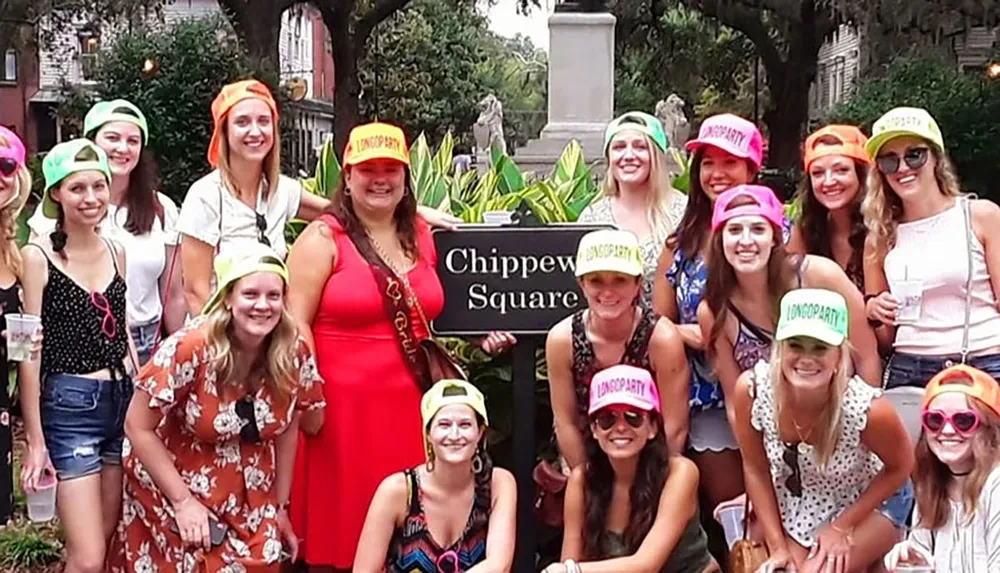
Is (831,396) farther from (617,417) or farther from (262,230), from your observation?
(262,230)

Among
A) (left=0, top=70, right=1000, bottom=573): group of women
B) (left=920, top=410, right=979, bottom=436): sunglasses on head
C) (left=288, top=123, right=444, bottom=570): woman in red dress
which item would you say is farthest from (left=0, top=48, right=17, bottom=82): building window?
(left=920, top=410, right=979, bottom=436): sunglasses on head

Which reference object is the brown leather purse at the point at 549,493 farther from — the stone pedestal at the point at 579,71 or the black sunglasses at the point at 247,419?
the stone pedestal at the point at 579,71

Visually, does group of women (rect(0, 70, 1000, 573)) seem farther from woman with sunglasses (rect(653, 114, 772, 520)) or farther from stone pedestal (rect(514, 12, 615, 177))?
stone pedestal (rect(514, 12, 615, 177))

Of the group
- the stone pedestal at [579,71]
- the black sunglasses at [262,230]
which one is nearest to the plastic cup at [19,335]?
the black sunglasses at [262,230]

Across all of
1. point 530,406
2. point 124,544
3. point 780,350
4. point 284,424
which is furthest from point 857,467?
point 124,544

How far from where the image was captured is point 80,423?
3.87 meters

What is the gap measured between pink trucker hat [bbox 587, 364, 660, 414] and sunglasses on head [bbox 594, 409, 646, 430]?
27 mm

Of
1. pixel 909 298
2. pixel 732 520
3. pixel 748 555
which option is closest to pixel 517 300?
pixel 732 520

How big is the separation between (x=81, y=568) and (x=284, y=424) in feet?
2.79

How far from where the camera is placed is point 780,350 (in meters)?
3.38

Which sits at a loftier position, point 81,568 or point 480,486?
point 480,486

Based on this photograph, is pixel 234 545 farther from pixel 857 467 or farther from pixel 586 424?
pixel 857 467

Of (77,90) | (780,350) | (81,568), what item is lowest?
(81,568)

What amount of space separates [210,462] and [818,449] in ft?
5.78
